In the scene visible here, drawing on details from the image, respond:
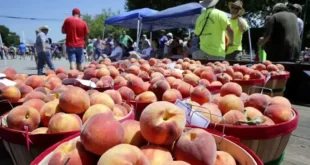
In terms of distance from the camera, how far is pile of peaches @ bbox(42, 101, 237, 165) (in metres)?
0.90

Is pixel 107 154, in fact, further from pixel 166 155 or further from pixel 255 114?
pixel 255 114

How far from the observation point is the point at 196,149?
0.94 meters

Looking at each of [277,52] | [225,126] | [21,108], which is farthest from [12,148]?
[277,52]

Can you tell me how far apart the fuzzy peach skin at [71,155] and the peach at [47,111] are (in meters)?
0.47

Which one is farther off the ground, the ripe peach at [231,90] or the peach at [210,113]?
the ripe peach at [231,90]

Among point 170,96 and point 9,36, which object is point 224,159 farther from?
point 9,36

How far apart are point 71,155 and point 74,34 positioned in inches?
213

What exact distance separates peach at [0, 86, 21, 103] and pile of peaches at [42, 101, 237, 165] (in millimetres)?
1097

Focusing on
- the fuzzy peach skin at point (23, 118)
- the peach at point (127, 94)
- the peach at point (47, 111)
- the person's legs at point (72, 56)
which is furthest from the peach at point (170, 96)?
the person's legs at point (72, 56)

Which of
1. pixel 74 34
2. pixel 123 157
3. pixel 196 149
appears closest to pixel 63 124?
pixel 123 157

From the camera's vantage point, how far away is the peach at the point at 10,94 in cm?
189

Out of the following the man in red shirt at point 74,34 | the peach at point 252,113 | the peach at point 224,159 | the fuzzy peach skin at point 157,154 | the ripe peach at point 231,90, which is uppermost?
the man in red shirt at point 74,34

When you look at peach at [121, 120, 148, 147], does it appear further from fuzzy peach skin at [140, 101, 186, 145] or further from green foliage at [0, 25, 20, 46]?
green foliage at [0, 25, 20, 46]

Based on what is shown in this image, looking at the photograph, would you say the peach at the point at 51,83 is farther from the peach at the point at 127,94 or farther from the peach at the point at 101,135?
the peach at the point at 101,135
